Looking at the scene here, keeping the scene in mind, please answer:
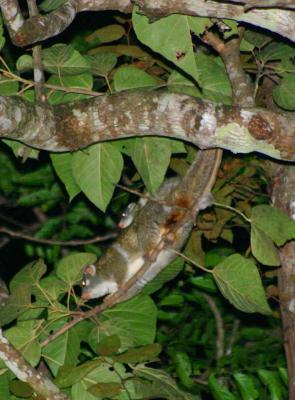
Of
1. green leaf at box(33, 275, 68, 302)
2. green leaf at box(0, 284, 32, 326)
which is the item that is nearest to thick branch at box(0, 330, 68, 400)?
green leaf at box(0, 284, 32, 326)

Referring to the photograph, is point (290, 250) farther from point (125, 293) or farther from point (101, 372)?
point (101, 372)

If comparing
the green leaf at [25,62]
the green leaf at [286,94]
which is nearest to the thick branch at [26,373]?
the green leaf at [25,62]

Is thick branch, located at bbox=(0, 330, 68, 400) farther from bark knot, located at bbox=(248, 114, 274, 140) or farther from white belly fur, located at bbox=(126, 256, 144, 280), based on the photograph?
bark knot, located at bbox=(248, 114, 274, 140)

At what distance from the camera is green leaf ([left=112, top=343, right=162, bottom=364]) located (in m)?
2.23

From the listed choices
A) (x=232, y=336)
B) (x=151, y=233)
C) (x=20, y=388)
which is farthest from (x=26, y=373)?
(x=232, y=336)

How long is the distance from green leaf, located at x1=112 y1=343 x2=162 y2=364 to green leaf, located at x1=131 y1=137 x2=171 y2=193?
447 millimetres

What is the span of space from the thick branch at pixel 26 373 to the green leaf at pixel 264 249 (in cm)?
64

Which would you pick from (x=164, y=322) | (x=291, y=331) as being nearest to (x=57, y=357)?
(x=291, y=331)

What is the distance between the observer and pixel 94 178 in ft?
7.97

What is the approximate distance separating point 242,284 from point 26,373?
0.62m

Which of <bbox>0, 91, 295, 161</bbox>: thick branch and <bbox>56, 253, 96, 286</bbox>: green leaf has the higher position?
<bbox>0, 91, 295, 161</bbox>: thick branch

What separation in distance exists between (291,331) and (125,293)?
502 mm

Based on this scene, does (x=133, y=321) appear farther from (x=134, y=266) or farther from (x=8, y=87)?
(x=8, y=87)

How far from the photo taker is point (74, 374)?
2238mm
